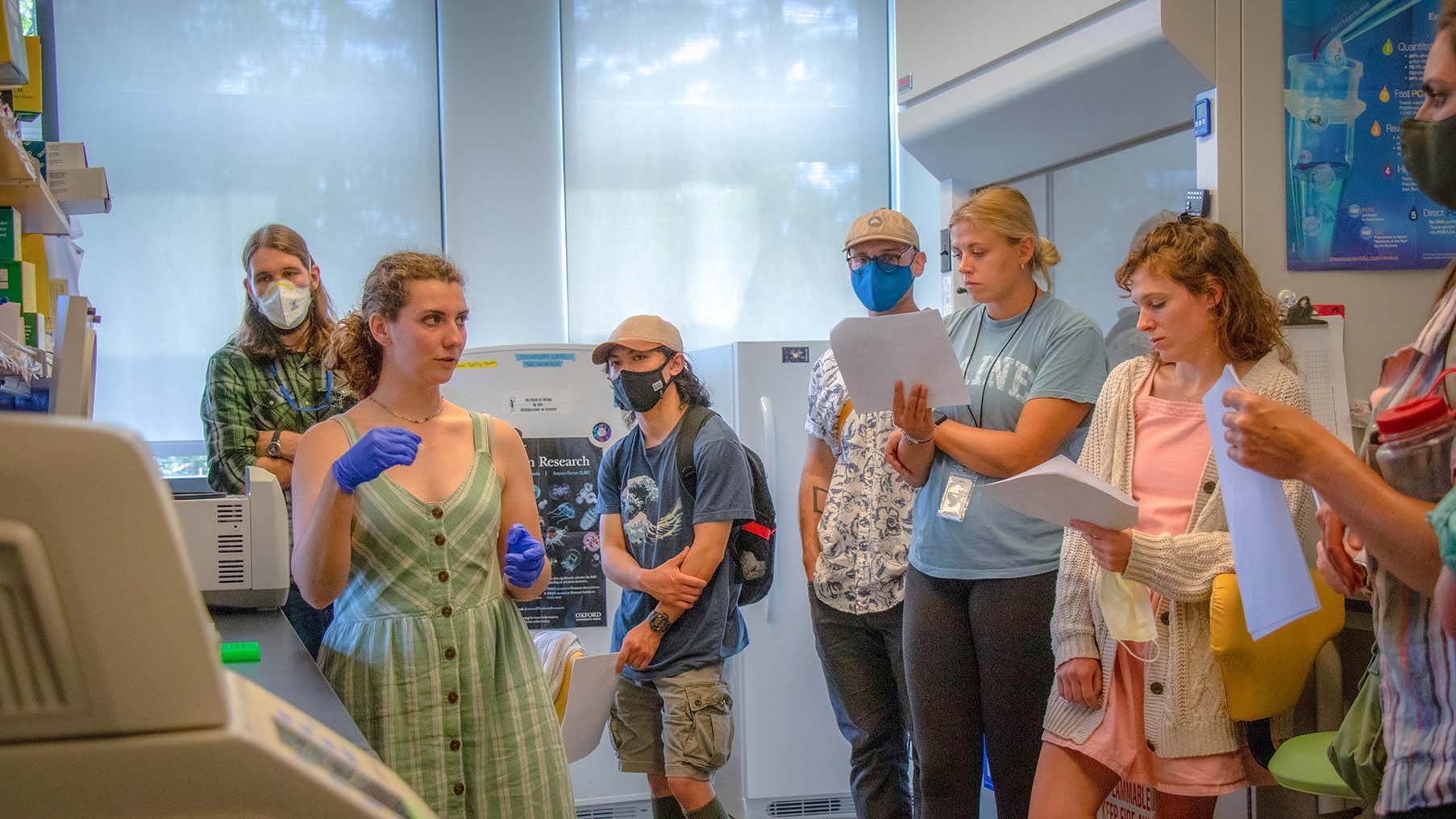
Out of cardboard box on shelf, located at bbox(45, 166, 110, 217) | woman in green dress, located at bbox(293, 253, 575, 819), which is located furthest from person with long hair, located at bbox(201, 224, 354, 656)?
woman in green dress, located at bbox(293, 253, 575, 819)

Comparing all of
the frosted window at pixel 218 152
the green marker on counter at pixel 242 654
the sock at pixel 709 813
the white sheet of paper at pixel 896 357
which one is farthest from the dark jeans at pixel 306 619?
the frosted window at pixel 218 152

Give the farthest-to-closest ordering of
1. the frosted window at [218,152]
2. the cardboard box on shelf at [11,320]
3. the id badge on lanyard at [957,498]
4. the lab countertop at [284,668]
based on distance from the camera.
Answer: the frosted window at [218,152], the id badge on lanyard at [957,498], the cardboard box on shelf at [11,320], the lab countertop at [284,668]

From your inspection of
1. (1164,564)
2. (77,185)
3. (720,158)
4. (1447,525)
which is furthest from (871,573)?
(720,158)

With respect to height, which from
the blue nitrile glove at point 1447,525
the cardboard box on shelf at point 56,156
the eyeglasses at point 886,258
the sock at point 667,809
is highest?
the cardboard box on shelf at point 56,156

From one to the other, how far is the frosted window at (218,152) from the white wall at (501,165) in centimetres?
11

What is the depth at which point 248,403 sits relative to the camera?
278 cm

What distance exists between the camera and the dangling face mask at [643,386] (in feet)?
9.62

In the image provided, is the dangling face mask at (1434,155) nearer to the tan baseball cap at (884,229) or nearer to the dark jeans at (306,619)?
the tan baseball cap at (884,229)

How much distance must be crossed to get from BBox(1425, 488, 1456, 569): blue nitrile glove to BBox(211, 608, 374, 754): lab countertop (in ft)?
3.64

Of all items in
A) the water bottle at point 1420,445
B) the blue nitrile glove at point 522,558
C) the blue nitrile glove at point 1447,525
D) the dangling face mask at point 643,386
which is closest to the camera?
the blue nitrile glove at point 1447,525

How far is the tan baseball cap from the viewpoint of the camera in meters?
2.84

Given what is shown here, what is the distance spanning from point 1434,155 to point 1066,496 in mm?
763

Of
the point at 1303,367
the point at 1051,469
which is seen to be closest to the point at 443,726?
the point at 1051,469

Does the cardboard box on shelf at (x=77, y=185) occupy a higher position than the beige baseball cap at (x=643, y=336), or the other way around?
the cardboard box on shelf at (x=77, y=185)
